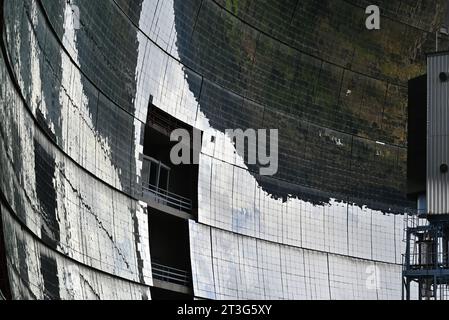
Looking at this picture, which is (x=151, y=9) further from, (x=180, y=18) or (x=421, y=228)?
(x=421, y=228)

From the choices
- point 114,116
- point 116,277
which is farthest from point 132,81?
point 116,277

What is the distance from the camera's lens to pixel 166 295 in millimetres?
32656

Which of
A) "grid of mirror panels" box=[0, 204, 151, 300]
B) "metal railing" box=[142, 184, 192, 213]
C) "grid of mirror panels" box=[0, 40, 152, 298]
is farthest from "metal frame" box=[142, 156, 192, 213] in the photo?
"grid of mirror panels" box=[0, 204, 151, 300]

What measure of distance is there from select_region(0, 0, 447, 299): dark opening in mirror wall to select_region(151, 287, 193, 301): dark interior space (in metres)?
0.64

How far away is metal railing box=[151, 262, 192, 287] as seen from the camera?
109ft

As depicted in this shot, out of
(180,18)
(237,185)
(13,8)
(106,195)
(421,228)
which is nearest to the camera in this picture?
(13,8)

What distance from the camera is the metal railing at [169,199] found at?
33.6 m

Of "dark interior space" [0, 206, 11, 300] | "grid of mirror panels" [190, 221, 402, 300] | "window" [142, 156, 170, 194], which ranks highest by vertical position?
"window" [142, 156, 170, 194]

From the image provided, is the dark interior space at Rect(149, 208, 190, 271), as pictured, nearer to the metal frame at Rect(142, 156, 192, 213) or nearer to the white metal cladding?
the metal frame at Rect(142, 156, 192, 213)

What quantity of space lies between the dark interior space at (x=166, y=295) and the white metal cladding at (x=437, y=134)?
877 cm

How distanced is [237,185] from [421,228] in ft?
24.6

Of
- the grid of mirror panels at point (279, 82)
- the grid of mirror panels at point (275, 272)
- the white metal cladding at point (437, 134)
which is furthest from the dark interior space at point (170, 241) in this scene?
the white metal cladding at point (437, 134)

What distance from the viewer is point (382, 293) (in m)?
39.7

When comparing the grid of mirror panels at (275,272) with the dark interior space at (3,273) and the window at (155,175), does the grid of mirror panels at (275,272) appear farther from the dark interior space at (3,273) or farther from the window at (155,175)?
the dark interior space at (3,273)
